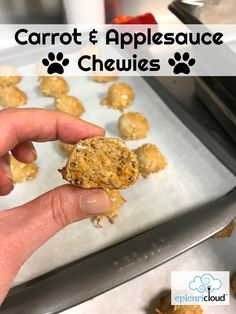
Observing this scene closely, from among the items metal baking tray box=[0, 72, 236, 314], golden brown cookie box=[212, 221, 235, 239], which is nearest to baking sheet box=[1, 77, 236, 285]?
metal baking tray box=[0, 72, 236, 314]

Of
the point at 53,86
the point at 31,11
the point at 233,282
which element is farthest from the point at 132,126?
the point at 31,11

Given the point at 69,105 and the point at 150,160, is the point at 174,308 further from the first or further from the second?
the point at 69,105

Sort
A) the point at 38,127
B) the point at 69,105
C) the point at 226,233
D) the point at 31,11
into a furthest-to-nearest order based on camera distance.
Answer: the point at 31,11
the point at 69,105
the point at 226,233
the point at 38,127

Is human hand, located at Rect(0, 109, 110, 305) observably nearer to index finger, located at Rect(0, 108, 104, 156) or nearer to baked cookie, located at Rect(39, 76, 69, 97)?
index finger, located at Rect(0, 108, 104, 156)

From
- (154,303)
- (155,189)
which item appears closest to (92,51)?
(155,189)

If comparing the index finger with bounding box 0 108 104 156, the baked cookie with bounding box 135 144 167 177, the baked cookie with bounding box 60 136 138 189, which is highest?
the baked cookie with bounding box 135 144 167 177
